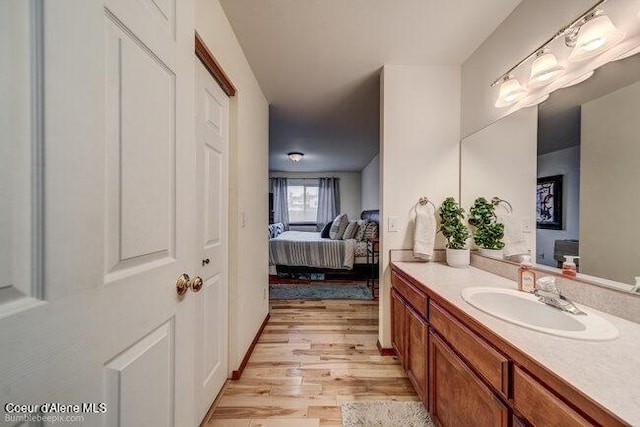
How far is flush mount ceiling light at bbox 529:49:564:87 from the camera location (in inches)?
50.8

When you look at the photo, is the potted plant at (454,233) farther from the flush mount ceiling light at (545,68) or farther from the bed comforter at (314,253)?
the bed comforter at (314,253)

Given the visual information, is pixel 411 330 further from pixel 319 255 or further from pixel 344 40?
pixel 319 255

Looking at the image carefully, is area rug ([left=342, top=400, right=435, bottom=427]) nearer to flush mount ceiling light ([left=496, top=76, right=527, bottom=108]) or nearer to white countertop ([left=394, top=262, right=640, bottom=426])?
white countertop ([left=394, top=262, right=640, bottom=426])

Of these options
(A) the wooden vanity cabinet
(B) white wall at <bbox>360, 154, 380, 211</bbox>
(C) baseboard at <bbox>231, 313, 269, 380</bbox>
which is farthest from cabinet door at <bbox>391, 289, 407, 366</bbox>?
(B) white wall at <bbox>360, 154, 380, 211</bbox>

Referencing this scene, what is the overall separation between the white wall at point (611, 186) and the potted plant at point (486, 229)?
1.86ft

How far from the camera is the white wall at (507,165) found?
1496 millimetres

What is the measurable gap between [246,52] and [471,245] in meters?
2.29

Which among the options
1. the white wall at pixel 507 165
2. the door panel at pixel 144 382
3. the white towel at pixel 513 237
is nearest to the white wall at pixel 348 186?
the white wall at pixel 507 165

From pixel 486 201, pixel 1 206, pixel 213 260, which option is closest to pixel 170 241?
pixel 1 206

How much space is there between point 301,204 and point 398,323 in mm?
6082

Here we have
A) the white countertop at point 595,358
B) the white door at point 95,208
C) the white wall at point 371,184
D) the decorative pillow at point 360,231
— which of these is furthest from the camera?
the white wall at point 371,184

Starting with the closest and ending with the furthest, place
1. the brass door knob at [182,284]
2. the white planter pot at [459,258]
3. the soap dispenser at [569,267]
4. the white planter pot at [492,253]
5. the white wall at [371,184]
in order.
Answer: the brass door knob at [182,284]
the soap dispenser at [569,267]
the white planter pot at [492,253]
the white planter pot at [459,258]
the white wall at [371,184]

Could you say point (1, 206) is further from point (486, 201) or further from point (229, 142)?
point (486, 201)

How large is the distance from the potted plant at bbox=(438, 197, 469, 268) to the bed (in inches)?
94.4
